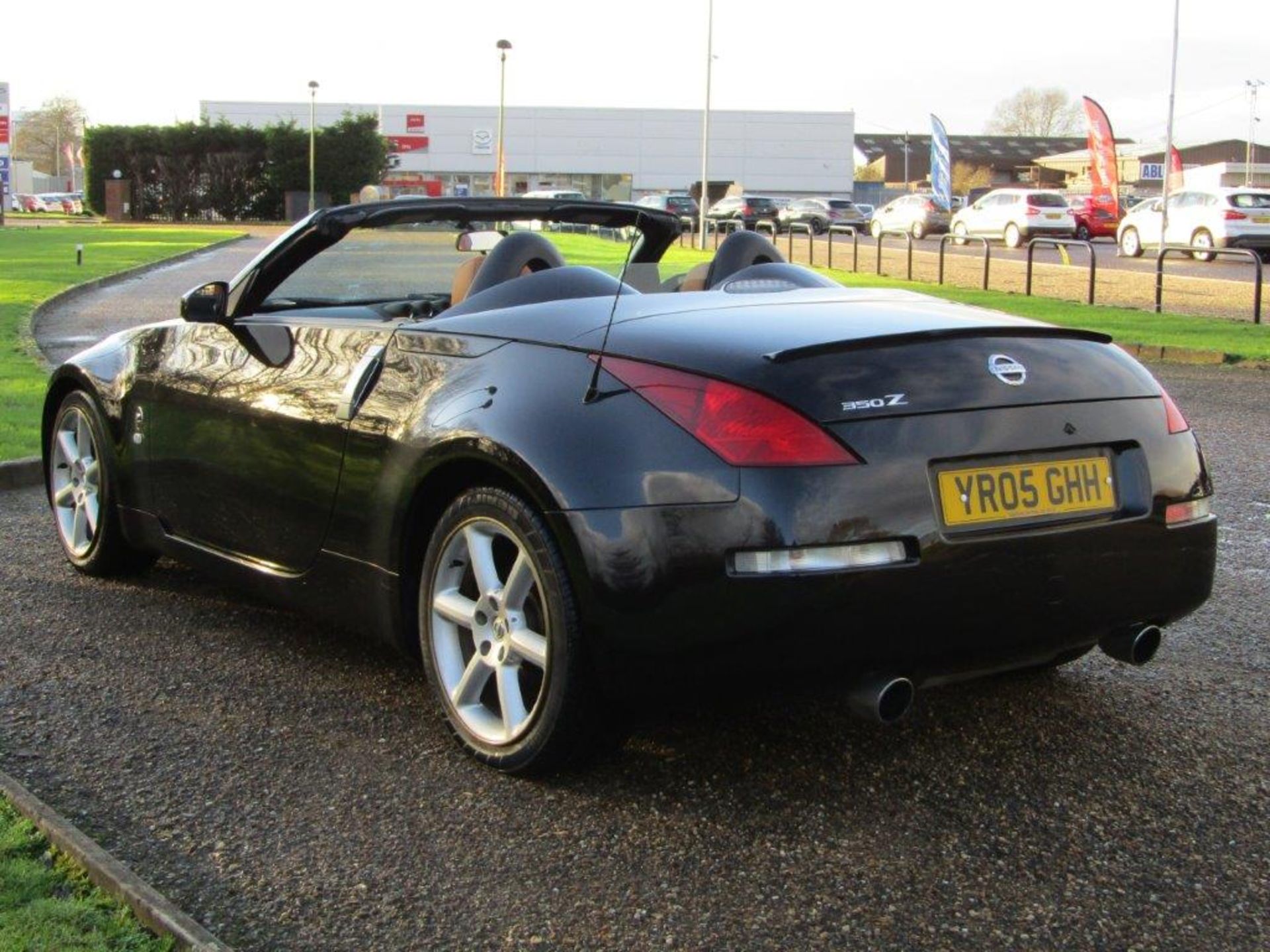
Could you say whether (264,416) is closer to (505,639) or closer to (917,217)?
(505,639)

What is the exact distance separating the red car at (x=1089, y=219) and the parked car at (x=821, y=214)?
11.7 metres

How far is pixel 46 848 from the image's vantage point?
3.21 m

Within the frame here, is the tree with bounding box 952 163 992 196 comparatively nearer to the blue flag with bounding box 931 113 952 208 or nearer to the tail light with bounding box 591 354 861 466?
the blue flag with bounding box 931 113 952 208

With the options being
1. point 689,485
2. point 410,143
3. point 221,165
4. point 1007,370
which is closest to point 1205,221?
point 1007,370

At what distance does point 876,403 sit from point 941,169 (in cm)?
4840

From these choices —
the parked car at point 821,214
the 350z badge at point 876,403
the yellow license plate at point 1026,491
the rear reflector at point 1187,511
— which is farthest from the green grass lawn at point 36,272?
the parked car at point 821,214

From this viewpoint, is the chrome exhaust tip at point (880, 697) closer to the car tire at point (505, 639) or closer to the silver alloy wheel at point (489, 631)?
the car tire at point (505, 639)

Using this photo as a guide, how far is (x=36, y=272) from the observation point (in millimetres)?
27250

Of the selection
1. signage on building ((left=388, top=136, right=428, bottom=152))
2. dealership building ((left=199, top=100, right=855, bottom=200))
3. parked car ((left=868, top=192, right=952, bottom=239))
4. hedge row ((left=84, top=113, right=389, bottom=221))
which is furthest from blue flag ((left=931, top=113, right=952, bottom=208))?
signage on building ((left=388, top=136, right=428, bottom=152))

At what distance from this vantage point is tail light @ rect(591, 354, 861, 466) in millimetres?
3295

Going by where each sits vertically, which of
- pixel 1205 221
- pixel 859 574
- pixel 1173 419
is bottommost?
pixel 859 574

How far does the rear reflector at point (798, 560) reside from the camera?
324 cm

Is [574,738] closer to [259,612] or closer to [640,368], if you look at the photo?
[640,368]

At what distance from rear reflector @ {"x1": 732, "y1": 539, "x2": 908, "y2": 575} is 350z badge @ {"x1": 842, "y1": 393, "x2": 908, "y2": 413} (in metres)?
0.30
